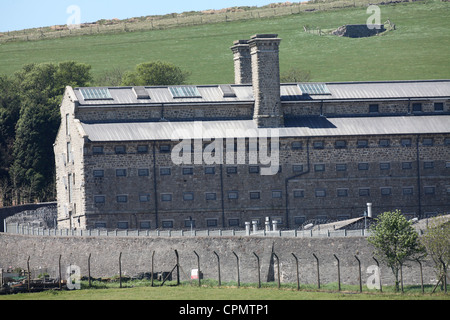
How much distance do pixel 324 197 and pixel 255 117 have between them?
8398 mm

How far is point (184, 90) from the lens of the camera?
289 ft

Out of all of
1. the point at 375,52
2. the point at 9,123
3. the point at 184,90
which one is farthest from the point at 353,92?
the point at 375,52

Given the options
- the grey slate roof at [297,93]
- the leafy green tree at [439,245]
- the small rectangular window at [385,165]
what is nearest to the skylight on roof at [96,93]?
the grey slate roof at [297,93]

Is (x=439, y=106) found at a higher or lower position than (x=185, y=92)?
lower

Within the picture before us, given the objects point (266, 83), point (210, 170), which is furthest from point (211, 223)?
point (266, 83)

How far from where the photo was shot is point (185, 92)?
87.9m

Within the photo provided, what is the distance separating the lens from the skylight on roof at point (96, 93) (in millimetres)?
85812

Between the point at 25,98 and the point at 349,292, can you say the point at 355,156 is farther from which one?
the point at 25,98

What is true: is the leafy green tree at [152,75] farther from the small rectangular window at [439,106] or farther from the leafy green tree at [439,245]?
the leafy green tree at [439,245]

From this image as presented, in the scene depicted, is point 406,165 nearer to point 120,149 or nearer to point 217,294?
point 120,149

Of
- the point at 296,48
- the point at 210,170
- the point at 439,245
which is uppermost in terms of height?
the point at 296,48

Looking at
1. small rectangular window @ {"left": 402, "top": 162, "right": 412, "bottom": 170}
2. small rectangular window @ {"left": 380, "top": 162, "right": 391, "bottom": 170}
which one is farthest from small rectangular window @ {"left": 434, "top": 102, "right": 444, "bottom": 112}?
small rectangular window @ {"left": 380, "top": 162, "right": 391, "bottom": 170}

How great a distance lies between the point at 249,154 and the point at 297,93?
808 centimetres

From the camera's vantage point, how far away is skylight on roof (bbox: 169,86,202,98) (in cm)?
8731
